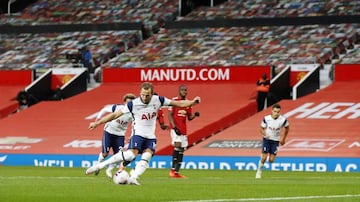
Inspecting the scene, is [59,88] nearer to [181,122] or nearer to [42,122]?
[42,122]

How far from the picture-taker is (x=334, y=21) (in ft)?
155

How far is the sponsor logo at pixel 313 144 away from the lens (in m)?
36.3

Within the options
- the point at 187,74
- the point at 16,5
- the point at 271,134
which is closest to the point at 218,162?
the point at 271,134

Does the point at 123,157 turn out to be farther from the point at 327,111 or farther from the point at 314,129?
the point at 327,111

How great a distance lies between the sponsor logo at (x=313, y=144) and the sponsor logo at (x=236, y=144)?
3.52 feet

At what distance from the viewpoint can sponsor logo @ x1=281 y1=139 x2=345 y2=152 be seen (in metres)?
36.3

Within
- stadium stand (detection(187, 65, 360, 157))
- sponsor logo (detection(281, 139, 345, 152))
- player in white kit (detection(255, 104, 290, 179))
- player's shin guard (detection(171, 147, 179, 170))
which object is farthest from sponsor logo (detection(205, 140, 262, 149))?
player's shin guard (detection(171, 147, 179, 170))

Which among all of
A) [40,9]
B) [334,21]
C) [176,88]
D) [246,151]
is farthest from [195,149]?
[40,9]

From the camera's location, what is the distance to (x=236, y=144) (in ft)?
125

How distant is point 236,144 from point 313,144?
282 cm

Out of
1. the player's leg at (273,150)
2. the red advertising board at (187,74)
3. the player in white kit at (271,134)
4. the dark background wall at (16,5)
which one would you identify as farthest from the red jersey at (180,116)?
the dark background wall at (16,5)

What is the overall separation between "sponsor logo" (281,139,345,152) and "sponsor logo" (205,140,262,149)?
42.2 inches

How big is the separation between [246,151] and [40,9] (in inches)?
923

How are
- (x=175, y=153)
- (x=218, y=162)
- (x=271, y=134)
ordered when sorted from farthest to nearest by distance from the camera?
(x=218, y=162), (x=175, y=153), (x=271, y=134)
